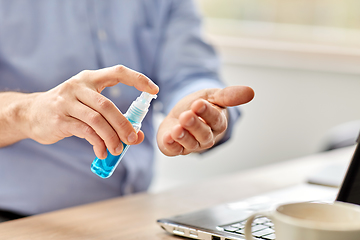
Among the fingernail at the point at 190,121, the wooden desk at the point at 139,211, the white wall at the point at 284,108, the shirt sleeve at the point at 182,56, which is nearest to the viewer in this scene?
the fingernail at the point at 190,121

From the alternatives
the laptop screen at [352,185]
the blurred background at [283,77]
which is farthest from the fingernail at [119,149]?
the blurred background at [283,77]

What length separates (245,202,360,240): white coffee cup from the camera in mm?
333

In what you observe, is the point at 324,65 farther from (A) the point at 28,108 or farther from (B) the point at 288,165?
(A) the point at 28,108

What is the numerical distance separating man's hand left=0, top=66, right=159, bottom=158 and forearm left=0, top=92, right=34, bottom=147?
0.12 ft

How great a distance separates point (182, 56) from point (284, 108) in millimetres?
1265

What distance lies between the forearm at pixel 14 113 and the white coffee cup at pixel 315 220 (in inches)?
13.1

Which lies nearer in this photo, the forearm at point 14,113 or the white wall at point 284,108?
the forearm at point 14,113

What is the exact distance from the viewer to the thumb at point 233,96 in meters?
0.47

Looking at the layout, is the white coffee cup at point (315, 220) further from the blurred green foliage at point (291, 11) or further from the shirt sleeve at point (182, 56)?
the blurred green foliage at point (291, 11)

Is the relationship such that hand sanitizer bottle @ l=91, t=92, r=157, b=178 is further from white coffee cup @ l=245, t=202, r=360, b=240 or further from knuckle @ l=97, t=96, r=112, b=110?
white coffee cup @ l=245, t=202, r=360, b=240

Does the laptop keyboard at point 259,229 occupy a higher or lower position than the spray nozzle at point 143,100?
lower

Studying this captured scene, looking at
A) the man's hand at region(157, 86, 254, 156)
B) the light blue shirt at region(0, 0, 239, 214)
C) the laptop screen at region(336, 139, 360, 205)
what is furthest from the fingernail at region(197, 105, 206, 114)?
the light blue shirt at region(0, 0, 239, 214)

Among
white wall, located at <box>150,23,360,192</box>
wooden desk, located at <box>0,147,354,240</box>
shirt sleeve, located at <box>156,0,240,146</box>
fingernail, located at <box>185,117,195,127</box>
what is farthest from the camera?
white wall, located at <box>150,23,360,192</box>

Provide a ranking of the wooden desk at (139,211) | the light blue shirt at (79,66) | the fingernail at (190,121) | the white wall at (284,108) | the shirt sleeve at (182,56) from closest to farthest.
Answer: the fingernail at (190,121)
the wooden desk at (139,211)
the light blue shirt at (79,66)
the shirt sleeve at (182,56)
the white wall at (284,108)
